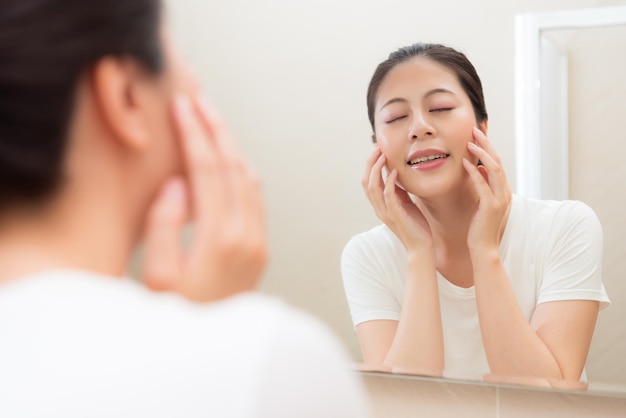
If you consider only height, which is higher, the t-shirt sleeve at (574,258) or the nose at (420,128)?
the nose at (420,128)

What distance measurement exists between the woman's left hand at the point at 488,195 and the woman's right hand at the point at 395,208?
0.23ft

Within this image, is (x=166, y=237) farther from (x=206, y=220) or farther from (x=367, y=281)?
(x=367, y=281)

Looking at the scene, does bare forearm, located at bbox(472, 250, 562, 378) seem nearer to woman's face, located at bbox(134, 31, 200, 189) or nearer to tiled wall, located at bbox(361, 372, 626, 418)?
tiled wall, located at bbox(361, 372, 626, 418)

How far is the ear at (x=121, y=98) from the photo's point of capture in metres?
0.36

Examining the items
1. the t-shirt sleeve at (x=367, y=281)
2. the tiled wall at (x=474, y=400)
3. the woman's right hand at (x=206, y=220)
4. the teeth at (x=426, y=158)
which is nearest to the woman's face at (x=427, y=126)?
the teeth at (x=426, y=158)

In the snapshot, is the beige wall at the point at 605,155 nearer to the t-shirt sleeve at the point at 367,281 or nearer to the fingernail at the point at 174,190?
the t-shirt sleeve at the point at 367,281

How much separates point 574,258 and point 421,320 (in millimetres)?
198

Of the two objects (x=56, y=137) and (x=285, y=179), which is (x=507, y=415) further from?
(x=56, y=137)

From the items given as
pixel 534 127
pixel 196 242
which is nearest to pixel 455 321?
pixel 534 127

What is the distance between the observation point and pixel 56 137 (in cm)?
35

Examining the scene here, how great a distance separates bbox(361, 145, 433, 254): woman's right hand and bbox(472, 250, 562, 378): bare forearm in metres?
0.08

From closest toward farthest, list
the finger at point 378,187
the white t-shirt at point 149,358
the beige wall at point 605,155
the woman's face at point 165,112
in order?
the white t-shirt at point 149,358
the woman's face at point 165,112
the beige wall at point 605,155
the finger at point 378,187

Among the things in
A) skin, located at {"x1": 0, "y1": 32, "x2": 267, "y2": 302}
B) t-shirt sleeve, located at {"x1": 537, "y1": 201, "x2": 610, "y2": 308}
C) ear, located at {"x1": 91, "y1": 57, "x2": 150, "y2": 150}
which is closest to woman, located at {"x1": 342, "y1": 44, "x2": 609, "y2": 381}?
t-shirt sleeve, located at {"x1": 537, "y1": 201, "x2": 610, "y2": 308}

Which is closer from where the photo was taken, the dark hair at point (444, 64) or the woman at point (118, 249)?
the woman at point (118, 249)
